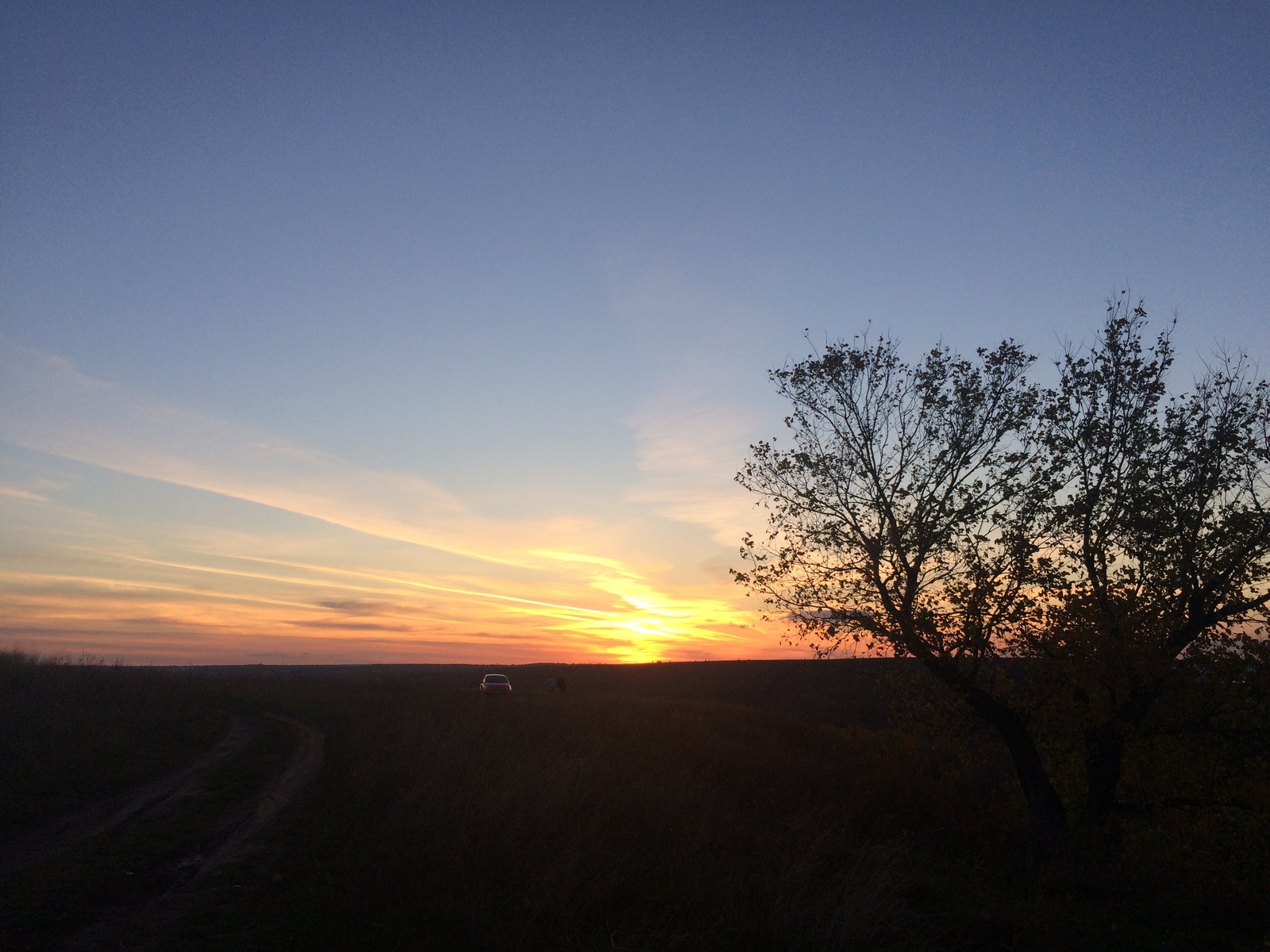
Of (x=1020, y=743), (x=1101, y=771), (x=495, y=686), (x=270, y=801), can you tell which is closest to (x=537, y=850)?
(x=270, y=801)

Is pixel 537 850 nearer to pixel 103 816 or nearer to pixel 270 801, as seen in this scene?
pixel 270 801

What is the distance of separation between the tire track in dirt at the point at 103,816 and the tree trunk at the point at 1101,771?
20.1 metres

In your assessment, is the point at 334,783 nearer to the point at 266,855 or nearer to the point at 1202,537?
the point at 266,855

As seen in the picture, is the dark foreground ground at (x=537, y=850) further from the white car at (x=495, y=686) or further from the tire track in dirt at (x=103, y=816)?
the white car at (x=495, y=686)

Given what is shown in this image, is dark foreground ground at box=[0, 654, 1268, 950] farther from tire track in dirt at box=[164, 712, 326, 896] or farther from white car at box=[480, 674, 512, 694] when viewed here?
white car at box=[480, 674, 512, 694]

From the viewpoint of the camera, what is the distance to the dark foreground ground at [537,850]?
832 centimetres

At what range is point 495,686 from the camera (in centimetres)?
5066

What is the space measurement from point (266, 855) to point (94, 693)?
1984cm

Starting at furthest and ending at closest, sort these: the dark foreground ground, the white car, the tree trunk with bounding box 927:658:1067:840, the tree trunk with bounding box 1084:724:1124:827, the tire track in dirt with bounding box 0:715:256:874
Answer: the white car → the tree trunk with bounding box 1084:724:1124:827 → the tree trunk with bounding box 927:658:1067:840 → the tire track in dirt with bounding box 0:715:256:874 → the dark foreground ground

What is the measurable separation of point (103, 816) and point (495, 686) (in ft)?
127

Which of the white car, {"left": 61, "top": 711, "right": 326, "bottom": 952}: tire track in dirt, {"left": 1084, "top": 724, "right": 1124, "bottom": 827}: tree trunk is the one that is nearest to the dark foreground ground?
{"left": 61, "top": 711, "right": 326, "bottom": 952}: tire track in dirt

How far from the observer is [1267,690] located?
53.1ft

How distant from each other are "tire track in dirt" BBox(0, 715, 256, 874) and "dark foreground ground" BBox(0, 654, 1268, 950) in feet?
0.22

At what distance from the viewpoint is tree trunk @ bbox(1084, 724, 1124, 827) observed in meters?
18.7
